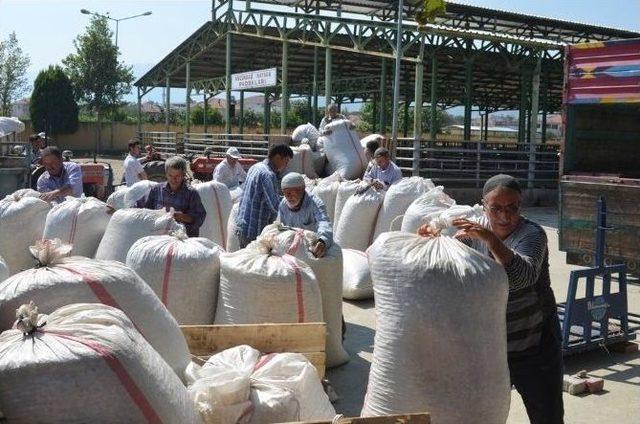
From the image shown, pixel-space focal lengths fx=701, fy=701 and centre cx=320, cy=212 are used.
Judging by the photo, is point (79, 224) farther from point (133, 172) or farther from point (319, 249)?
point (133, 172)

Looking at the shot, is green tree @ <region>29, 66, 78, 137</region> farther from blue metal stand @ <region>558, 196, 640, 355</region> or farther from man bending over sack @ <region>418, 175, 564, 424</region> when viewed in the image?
man bending over sack @ <region>418, 175, 564, 424</region>

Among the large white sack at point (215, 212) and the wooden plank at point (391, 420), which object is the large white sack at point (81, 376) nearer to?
the wooden plank at point (391, 420)

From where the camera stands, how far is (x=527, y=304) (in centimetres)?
274

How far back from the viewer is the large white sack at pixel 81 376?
1.86m

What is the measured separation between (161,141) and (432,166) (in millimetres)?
14723

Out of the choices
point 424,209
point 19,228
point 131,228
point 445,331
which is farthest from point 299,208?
point 19,228

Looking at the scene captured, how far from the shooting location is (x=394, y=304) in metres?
2.61

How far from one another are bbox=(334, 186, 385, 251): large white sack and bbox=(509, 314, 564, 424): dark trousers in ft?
16.4

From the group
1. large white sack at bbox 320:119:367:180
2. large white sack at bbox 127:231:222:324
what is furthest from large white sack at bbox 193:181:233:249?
large white sack at bbox 320:119:367:180

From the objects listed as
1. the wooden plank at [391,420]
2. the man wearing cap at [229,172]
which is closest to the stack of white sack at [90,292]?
the wooden plank at [391,420]

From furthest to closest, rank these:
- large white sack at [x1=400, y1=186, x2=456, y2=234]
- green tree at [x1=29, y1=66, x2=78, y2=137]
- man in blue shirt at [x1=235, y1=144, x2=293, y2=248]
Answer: green tree at [x1=29, y1=66, x2=78, y2=137] < large white sack at [x1=400, y1=186, x2=456, y2=234] < man in blue shirt at [x1=235, y1=144, x2=293, y2=248]

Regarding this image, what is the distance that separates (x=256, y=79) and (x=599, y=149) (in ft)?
39.7

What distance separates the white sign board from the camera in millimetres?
18203

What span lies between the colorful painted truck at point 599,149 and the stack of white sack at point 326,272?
3.41m
